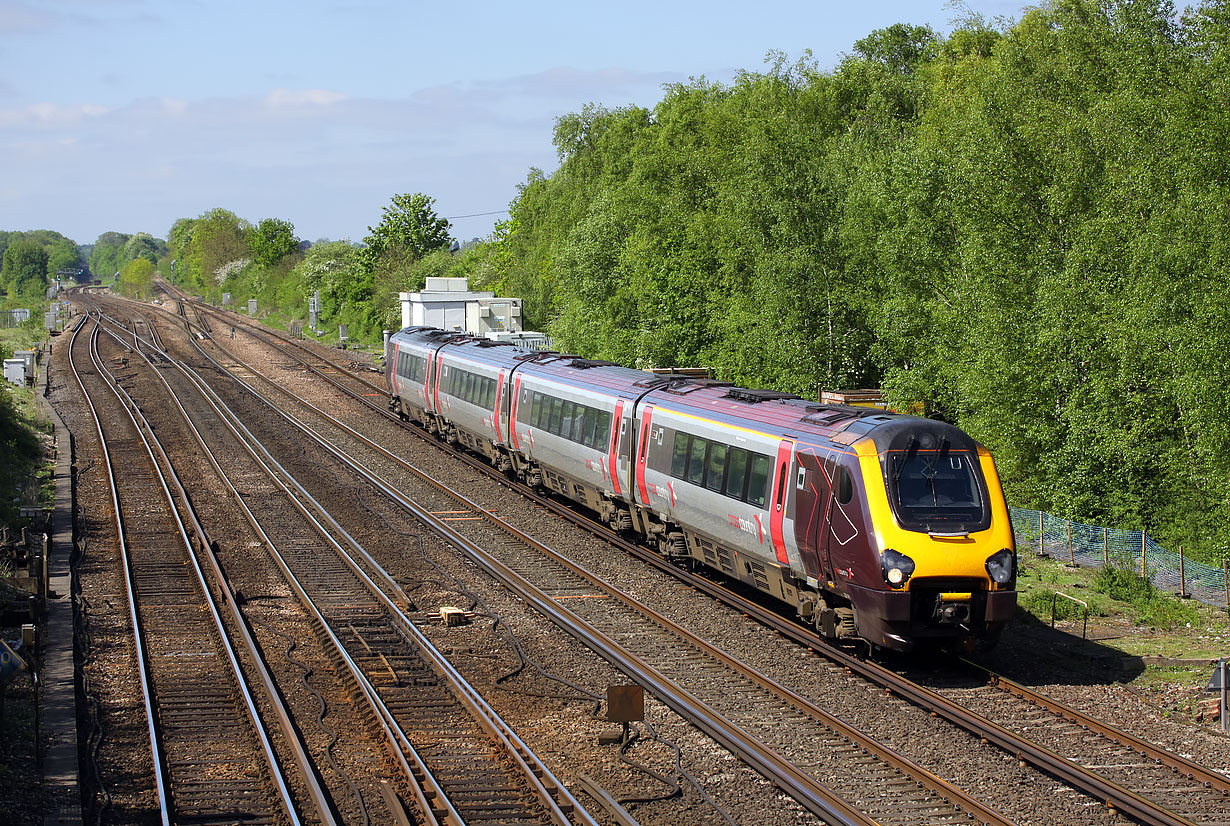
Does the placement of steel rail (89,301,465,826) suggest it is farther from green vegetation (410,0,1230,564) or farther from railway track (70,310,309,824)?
green vegetation (410,0,1230,564)

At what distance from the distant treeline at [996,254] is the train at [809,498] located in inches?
326

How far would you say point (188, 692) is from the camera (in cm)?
1314

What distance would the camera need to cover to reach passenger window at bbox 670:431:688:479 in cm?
1795

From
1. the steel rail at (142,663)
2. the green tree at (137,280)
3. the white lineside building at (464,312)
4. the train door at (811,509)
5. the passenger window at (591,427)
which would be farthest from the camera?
the green tree at (137,280)

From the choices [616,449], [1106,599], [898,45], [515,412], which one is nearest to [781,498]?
[616,449]

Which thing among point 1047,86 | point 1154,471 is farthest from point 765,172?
point 1154,471

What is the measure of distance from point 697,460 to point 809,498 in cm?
349

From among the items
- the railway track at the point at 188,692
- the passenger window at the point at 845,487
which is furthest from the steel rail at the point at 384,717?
the passenger window at the point at 845,487

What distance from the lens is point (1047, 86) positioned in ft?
94.1

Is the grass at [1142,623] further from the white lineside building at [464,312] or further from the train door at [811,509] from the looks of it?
the white lineside building at [464,312]

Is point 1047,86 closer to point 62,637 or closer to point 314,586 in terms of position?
point 314,586

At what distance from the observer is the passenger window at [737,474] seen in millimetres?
16000

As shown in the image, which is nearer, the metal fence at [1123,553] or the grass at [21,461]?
the metal fence at [1123,553]

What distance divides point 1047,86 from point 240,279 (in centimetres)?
9162
